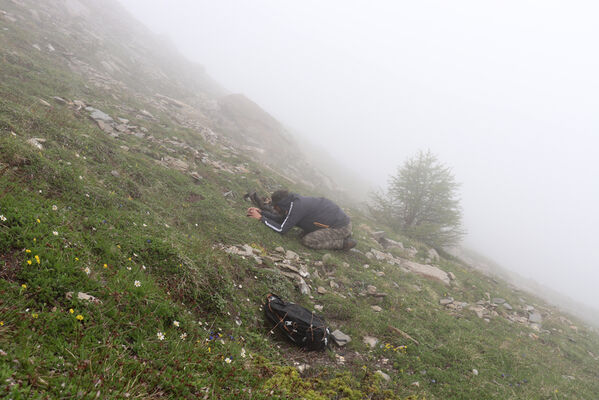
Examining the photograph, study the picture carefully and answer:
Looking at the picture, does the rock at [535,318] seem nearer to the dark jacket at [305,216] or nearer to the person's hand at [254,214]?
the dark jacket at [305,216]

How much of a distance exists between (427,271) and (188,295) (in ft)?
32.8

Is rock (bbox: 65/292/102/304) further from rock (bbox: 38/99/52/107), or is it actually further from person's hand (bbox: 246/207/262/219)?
rock (bbox: 38/99/52/107)

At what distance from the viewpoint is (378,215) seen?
19.4 m

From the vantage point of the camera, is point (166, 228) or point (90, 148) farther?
point (90, 148)

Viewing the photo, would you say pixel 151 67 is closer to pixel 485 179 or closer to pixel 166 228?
pixel 166 228

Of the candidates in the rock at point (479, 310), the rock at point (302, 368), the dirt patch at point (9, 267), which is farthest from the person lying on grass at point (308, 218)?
the dirt patch at point (9, 267)


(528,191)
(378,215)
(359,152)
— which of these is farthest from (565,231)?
(378,215)

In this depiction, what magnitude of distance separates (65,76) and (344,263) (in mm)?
16645

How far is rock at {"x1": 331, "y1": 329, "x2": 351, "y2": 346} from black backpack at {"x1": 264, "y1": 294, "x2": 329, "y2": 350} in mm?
389

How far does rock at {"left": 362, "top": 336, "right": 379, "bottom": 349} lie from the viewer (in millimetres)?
5881

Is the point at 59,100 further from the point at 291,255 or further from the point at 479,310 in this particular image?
the point at 479,310

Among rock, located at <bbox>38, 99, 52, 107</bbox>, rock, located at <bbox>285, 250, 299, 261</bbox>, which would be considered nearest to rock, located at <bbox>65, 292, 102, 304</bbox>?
rock, located at <bbox>285, 250, 299, 261</bbox>

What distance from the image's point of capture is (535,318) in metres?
10.9

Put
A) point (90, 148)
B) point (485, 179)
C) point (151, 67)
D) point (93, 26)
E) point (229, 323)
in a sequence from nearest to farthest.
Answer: point (229, 323), point (90, 148), point (93, 26), point (151, 67), point (485, 179)
